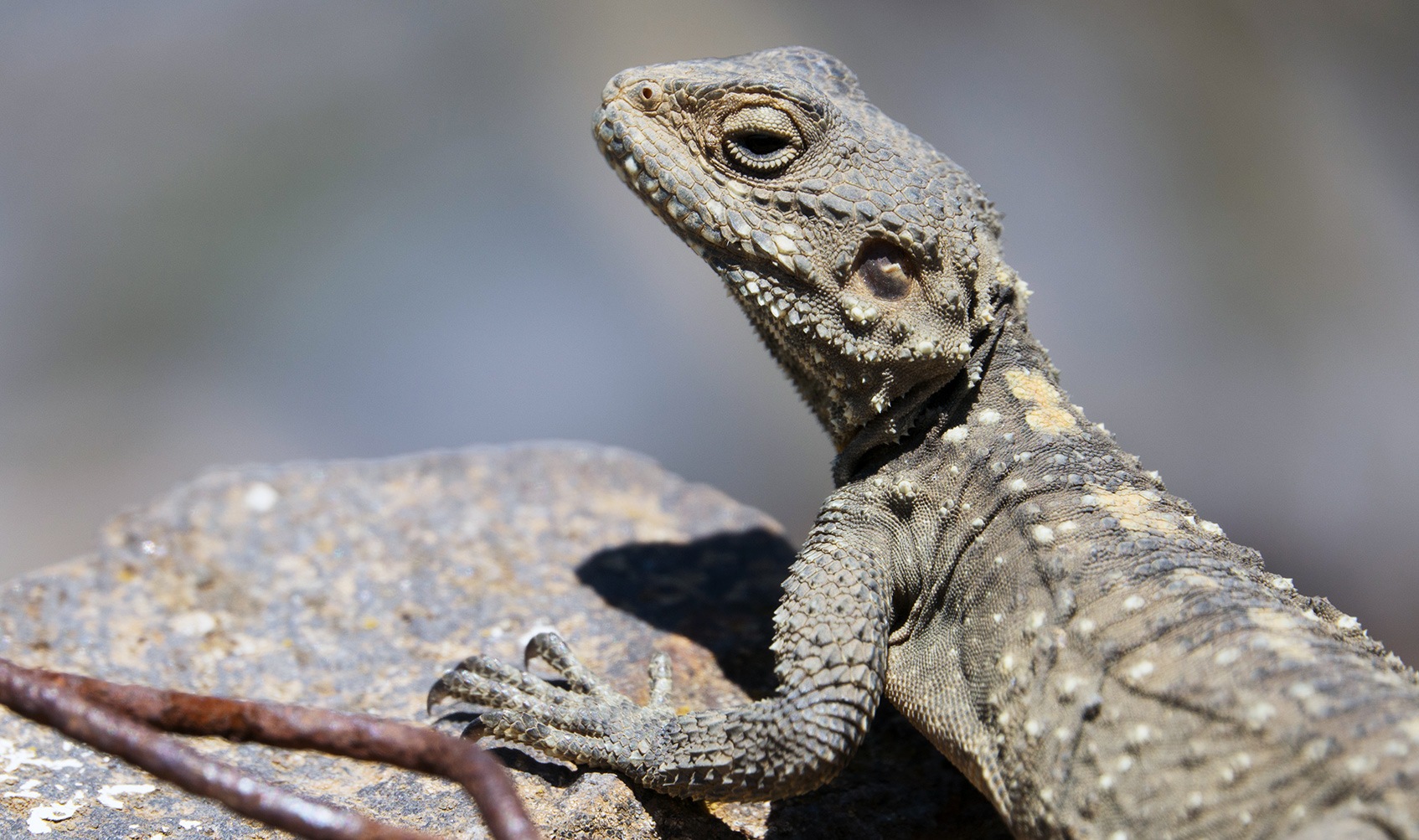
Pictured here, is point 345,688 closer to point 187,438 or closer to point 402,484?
point 402,484

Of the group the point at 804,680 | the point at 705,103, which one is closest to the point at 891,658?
A: the point at 804,680

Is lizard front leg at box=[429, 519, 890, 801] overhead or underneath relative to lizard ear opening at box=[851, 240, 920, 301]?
underneath

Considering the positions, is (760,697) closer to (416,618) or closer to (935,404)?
(935,404)

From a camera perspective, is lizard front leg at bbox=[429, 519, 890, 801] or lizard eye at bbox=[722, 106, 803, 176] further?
lizard eye at bbox=[722, 106, 803, 176]

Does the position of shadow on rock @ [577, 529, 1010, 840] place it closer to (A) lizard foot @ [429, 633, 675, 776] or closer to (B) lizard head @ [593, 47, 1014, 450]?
(A) lizard foot @ [429, 633, 675, 776]

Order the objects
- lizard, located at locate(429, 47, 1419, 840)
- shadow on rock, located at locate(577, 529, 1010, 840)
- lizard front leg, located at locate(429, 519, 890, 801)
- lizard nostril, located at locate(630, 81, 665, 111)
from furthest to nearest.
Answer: lizard nostril, located at locate(630, 81, 665, 111), shadow on rock, located at locate(577, 529, 1010, 840), lizard front leg, located at locate(429, 519, 890, 801), lizard, located at locate(429, 47, 1419, 840)

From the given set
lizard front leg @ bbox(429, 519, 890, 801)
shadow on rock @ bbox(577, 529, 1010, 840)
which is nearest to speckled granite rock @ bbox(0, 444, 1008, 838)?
shadow on rock @ bbox(577, 529, 1010, 840)

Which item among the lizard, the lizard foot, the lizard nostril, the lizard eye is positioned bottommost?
the lizard foot
